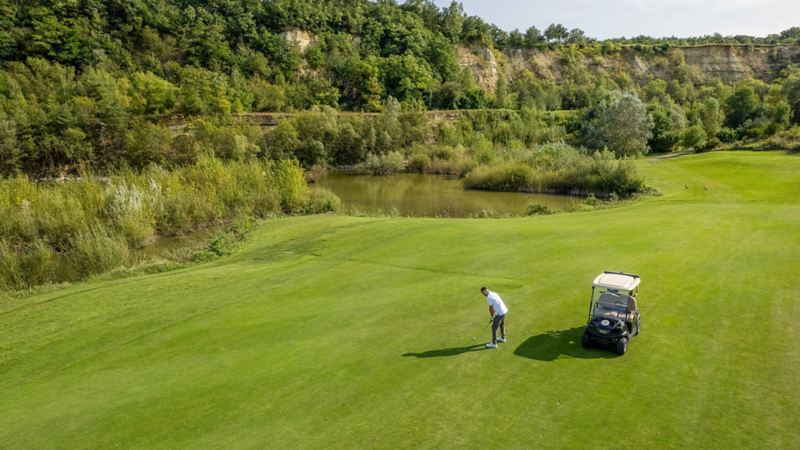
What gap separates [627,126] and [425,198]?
3589 cm

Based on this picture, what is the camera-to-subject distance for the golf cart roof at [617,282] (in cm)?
1364

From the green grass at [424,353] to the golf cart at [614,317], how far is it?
357 millimetres

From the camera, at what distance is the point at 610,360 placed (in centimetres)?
1277

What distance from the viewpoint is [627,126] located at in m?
77.9

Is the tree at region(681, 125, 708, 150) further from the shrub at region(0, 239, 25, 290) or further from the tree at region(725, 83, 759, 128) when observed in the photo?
the shrub at region(0, 239, 25, 290)

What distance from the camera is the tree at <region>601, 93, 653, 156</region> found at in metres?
77.4

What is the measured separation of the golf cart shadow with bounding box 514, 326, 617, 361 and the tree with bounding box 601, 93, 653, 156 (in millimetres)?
70728

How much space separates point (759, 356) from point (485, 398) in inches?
278

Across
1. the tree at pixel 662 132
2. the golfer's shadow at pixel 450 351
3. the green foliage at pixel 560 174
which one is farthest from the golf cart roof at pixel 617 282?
the tree at pixel 662 132

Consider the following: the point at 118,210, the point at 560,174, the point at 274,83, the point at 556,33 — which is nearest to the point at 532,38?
the point at 556,33

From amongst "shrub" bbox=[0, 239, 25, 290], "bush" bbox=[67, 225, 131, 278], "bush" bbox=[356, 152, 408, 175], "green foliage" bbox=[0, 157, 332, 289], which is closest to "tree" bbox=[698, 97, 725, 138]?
"bush" bbox=[356, 152, 408, 175]

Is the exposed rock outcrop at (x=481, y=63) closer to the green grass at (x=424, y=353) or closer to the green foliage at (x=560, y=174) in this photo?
the green foliage at (x=560, y=174)

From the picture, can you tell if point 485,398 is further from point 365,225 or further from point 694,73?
point 694,73

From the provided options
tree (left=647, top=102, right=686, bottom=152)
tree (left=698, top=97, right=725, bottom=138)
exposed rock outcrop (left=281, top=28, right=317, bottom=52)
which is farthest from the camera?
exposed rock outcrop (left=281, top=28, right=317, bottom=52)
